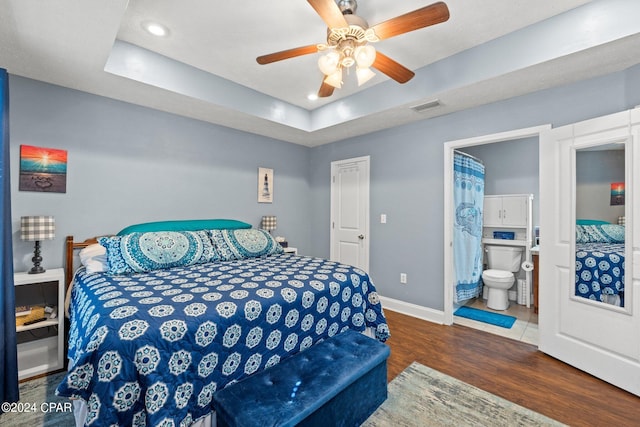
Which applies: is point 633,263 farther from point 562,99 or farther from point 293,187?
point 293,187

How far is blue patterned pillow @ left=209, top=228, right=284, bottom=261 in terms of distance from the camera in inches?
112

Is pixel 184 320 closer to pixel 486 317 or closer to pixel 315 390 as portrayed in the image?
pixel 315 390

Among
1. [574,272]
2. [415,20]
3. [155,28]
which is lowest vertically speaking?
[574,272]

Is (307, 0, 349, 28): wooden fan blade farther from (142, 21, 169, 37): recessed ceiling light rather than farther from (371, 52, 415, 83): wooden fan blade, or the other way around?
(142, 21, 169, 37): recessed ceiling light

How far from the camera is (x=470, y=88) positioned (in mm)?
2566

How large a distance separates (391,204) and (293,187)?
63.3 inches

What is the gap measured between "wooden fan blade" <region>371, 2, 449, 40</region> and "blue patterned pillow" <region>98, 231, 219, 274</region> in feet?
7.35

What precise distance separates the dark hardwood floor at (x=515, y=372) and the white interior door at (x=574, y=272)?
5.9 inches

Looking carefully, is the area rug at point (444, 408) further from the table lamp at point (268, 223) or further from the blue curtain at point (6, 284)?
the table lamp at point (268, 223)

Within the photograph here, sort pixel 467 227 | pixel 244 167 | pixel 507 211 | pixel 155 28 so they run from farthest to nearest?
pixel 507 211 → pixel 244 167 → pixel 467 227 → pixel 155 28

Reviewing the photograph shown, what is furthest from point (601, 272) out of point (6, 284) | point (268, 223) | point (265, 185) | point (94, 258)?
point (6, 284)

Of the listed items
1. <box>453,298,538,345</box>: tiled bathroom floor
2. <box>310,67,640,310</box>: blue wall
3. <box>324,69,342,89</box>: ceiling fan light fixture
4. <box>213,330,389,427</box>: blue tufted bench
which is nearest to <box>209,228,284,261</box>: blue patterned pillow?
<box>213,330,389,427</box>: blue tufted bench

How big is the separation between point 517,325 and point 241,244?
3.14m

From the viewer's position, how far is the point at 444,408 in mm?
1840
